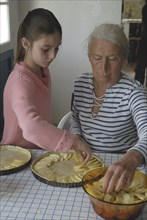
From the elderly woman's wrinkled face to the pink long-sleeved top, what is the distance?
0.26m

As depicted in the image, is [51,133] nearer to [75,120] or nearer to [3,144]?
[3,144]

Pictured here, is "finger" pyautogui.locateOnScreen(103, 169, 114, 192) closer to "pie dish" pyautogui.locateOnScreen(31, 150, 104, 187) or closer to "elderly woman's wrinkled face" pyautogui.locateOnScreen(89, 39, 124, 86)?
"pie dish" pyautogui.locateOnScreen(31, 150, 104, 187)

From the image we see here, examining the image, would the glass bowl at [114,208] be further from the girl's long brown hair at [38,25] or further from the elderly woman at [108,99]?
the girl's long brown hair at [38,25]

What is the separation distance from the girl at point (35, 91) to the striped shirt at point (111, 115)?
178mm

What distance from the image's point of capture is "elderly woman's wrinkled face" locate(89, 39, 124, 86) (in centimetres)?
147

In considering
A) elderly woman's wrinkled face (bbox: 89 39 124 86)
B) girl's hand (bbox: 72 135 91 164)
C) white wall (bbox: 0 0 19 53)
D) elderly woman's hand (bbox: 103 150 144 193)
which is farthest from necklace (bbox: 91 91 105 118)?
white wall (bbox: 0 0 19 53)

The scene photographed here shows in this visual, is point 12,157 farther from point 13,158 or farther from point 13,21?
point 13,21

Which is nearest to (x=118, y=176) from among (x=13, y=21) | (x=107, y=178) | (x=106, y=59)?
(x=107, y=178)

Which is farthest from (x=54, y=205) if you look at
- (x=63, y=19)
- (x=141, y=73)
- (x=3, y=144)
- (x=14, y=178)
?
(x=141, y=73)

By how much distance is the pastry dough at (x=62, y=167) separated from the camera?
3.94ft

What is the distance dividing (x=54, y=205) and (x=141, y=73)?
12.2 feet

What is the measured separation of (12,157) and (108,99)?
1.72ft

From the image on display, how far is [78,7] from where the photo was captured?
129 inches

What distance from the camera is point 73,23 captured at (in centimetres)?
333
